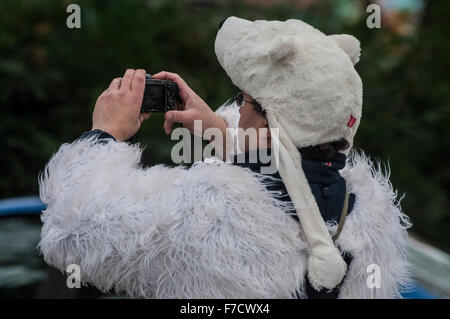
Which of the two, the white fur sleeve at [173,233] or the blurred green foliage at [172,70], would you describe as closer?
the white fur sleeve at [173,233]

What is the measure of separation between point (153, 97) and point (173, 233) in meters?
0.41

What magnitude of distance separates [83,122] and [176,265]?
3956mm

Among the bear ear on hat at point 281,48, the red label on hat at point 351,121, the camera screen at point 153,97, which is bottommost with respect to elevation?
the red label on hat at point 351,121

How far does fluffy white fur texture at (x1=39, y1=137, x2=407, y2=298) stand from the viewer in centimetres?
130

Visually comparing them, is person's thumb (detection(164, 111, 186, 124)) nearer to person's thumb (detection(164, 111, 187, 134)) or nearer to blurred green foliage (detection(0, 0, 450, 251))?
person's thumb (detection(164, 111, 187, 134))

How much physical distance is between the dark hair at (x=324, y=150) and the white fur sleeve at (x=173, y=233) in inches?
5.7

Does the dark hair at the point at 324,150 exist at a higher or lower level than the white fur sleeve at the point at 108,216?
higher

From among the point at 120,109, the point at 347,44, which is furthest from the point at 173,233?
the point at 347,44

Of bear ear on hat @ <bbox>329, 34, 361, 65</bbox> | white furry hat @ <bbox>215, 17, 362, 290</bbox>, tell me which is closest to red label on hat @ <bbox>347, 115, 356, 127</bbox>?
white furry hat @ <bbox>215, 17, 362, 290</bbox>

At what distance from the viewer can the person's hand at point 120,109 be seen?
57.3 inches

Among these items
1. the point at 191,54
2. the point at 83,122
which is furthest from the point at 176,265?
the point at 191,54

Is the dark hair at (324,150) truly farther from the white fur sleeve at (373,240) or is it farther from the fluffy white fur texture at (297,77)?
the white fur sleeve at (373,240)

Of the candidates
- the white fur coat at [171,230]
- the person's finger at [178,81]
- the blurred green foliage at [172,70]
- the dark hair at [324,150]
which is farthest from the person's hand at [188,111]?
the blurred green foliage at [172,70]

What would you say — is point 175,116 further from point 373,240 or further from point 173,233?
point 373,240
